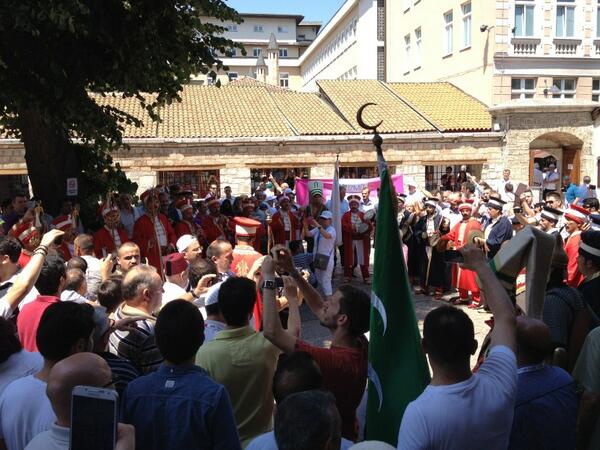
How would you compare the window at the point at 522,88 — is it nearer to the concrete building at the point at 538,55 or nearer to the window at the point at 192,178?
the concrete building at the point at 538,55

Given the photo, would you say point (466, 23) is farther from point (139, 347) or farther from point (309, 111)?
point (139, 347)

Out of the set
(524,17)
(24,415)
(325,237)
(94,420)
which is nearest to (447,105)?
(524,17)

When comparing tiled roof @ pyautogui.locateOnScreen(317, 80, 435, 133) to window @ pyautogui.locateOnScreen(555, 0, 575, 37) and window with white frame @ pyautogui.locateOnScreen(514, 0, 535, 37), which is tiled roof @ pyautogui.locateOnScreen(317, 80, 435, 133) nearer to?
window with white frame @ pyautogui.locateOnScreen(514, 0, 535, 37)

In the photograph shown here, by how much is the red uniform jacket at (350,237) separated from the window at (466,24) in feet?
58.0

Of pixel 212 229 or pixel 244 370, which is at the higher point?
pixel 244 370

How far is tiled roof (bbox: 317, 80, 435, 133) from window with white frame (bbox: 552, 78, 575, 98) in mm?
6602

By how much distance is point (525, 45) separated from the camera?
24.5 metres

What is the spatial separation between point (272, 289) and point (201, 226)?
738cm

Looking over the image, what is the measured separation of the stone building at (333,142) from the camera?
20.6 meters

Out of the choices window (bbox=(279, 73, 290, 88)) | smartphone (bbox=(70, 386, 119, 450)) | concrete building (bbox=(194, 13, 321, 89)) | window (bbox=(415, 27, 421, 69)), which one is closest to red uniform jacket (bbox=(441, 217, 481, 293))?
smartphone (bbox=(70, 386, 119, 450))

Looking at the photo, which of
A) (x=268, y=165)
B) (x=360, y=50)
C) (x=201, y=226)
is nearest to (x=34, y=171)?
(x=201, y=226)

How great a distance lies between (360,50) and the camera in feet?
140

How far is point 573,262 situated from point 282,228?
6.01 meters

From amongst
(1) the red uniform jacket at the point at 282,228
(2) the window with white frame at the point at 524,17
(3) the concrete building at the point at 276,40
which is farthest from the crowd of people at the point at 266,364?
(3) the concrete building at the point at 276,40
